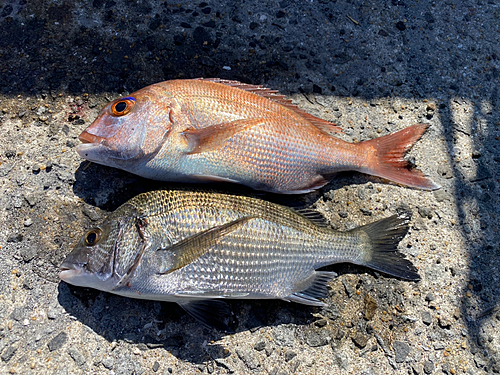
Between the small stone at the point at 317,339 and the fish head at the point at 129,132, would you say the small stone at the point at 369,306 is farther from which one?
the fish head at the point at 129,132

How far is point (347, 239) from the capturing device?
257 cm

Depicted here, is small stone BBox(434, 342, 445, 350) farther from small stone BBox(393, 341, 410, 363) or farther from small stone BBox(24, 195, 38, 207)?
small stone BBox(24, 195, 38, 207)

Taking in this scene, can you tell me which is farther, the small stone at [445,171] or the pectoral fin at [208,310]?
the small stone at [445,171]

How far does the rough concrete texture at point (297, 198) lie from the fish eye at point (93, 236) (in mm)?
396

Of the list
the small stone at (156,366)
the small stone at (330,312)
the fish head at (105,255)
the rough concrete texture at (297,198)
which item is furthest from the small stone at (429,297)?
the fish head at (105,255)

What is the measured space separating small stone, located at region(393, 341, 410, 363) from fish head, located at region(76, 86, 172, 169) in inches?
81.7

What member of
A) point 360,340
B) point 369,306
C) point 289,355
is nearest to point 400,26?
point 369,306

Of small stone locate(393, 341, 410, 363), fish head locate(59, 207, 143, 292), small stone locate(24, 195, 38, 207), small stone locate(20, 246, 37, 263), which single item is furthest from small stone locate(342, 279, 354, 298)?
small stone locate(24, 195, 38, 207)

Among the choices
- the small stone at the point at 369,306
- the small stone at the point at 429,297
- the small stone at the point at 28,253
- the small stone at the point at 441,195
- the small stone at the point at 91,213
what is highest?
the small stone at the point at 441,195

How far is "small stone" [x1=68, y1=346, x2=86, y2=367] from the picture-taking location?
2.41m

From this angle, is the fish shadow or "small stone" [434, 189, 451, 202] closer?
the fish shadow

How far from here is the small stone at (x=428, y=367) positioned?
2.60 meters

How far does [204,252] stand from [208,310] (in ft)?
1.37

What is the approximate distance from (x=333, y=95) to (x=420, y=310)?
1.79 m
